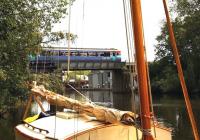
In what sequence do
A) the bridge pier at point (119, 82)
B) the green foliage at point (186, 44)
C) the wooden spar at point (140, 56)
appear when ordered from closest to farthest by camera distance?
the wooden spar at point (140, 56)
the green foliage at point (186, 44)
the bridge pier at point (119, 82)

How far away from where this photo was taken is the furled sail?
440 inches

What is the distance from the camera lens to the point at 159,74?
79812 millimetres

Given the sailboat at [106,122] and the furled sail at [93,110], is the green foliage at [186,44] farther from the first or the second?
the sailboat at [106,122]

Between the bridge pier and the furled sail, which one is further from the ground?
the bridge pier

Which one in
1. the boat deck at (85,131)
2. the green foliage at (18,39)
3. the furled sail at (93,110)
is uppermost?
the green foliage at (18,39)

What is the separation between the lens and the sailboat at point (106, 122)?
7910 mm

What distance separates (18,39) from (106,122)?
1298cm

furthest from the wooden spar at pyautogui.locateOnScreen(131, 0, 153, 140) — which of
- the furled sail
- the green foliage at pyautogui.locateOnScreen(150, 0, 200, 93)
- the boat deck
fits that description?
Answer: the green foliage at pyautogui.locateOnScreen(150, 0, 200, 93)

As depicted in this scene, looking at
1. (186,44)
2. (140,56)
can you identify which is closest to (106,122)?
(140,56)

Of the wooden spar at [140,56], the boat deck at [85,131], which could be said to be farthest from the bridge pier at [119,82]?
the wooden spar at [140,56]

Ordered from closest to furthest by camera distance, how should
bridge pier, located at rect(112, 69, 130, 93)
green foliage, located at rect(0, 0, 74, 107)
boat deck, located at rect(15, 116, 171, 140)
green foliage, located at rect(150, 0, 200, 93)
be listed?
boat deck, located at rect(15, 116, 171, 140), green foliage, located at rect(0, 0, 74, 107), green foliage, located at rect(150, 0, 200, 93), bridge pier, located at rect(112, 69, 130, 93)

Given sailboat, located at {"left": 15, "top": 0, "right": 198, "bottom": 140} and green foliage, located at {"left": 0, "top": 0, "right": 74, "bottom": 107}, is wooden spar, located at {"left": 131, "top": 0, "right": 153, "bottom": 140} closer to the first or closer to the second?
sailboat, located at {"left": 15, "top": 0, "right": 198, "bottom": 140}

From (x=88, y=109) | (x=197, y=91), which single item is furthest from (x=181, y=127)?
(x=197, y=91)

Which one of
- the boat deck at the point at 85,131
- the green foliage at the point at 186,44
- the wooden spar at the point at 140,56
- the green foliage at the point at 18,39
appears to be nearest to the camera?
the wooden spar at the point at 140,56
